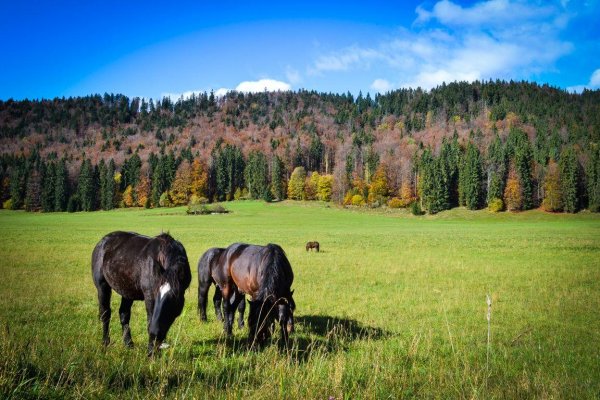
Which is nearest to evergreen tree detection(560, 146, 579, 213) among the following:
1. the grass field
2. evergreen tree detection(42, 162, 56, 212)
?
the grass field

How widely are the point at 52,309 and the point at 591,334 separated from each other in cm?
1558

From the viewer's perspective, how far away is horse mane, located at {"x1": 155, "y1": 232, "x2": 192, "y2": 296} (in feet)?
19.5

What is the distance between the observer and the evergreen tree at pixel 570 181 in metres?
81.6

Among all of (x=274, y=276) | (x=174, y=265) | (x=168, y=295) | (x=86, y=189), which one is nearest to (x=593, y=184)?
(x=274, y=276)

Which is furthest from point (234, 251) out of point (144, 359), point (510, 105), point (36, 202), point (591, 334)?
point (510, 105)

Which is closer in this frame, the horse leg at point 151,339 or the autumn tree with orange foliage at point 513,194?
the horse leg at point 151,339

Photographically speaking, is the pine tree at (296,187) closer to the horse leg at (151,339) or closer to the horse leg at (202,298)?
the horse leg at (202,298)

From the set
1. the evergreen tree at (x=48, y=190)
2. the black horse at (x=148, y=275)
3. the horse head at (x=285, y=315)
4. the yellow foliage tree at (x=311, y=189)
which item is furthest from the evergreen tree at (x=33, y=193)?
the horse head at (x=285, y=315)

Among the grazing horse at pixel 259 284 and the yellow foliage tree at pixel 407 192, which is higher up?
the yellow foliage tree at pixel 407 192

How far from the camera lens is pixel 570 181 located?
82.2 m

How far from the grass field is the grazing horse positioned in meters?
0.48

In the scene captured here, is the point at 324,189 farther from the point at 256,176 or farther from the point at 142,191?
the point at 142,191

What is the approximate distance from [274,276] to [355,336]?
3219 millimetres

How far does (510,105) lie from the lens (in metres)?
195
